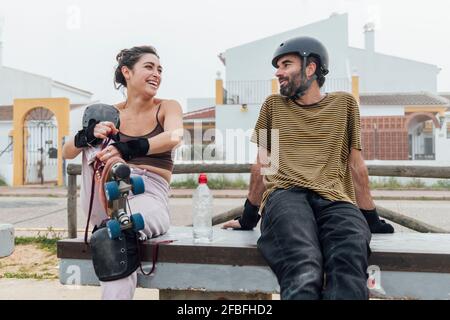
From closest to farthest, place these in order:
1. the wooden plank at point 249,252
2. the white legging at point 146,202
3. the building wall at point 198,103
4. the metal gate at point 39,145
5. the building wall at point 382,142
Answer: the wooden plank at point 249,252 → the white legging at point 146,202 → the building wall at point 382,142 → the metal gate at point 39,145 → the building wall at point 198,103

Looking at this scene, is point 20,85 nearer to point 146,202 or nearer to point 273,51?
point 273,51

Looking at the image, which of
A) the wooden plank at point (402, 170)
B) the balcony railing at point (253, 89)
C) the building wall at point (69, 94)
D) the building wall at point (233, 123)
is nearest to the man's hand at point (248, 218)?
the wooden plank at point (402, 170)

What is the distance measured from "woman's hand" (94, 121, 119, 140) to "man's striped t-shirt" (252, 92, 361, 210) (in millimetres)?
763

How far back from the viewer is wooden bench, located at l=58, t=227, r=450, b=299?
75.7 inches

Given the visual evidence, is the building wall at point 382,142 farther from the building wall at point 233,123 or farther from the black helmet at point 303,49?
the black helmet at point 303,49

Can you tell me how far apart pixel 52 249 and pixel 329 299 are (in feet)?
14.8

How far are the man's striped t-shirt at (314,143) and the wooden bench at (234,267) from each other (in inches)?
13.1

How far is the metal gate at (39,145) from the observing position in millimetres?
18828

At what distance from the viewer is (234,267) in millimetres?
2047

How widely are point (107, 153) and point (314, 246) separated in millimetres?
964

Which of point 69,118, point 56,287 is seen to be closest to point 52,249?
point 56,287

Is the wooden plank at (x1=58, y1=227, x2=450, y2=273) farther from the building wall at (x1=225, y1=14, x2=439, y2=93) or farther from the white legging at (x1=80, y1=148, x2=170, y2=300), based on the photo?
the building wall at (x1=225, y1=14, x2=439, y2=93)

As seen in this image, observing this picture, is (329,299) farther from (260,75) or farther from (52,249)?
(260,75)

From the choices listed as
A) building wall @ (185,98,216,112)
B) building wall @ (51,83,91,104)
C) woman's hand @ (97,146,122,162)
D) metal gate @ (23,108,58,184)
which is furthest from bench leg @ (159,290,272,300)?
building wall @ (51,83,91,104)
